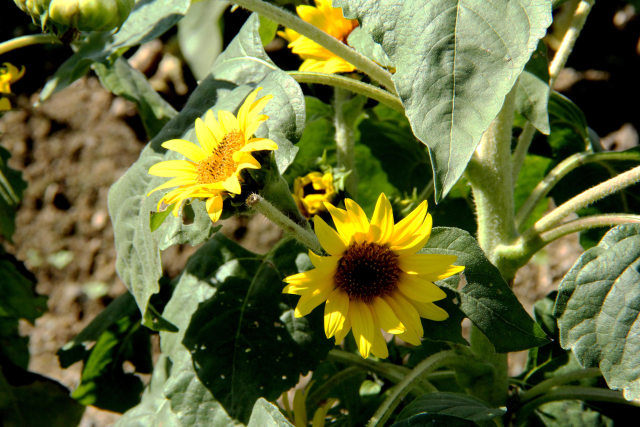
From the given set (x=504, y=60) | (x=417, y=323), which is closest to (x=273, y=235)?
(x=417, y=323)

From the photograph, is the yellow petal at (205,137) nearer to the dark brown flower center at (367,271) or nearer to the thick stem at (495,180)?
the dark brown flower center at (367,271)

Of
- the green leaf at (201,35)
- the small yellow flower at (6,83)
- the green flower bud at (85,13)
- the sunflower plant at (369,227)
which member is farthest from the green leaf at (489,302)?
the green leaf at (201,35)

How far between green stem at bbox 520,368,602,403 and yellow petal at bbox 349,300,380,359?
265mm

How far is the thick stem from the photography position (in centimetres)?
75

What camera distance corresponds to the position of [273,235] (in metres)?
1.69

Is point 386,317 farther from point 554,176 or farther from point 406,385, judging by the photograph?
point 554,176

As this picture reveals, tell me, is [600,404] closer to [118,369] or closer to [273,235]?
[118,369]

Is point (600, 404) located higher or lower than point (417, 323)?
lower

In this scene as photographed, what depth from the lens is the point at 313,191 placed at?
85cm

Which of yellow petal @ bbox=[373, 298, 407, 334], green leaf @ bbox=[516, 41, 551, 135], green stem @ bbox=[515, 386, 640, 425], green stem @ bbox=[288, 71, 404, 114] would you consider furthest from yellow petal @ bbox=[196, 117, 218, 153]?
green stem @ bbox=[515, 386, 640, 425]

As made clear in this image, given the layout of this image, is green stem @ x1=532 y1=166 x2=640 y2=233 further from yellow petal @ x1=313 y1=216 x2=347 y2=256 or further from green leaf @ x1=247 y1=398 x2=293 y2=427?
green leaf @ x1=247 y1=398 x2=293 y2=427

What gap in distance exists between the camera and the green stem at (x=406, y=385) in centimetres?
69

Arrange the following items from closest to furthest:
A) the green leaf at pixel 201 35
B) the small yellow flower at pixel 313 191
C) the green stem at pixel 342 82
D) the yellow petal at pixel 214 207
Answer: the yellow petal at pixel 214 207, the green stem at pixel 342 82, the small yellow flower at pixel 313 191, the green leaf at pixel 201 35

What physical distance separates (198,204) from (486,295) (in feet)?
0.94
